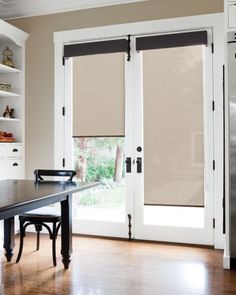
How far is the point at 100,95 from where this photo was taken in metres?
4.45

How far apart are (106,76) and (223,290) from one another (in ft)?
9.00

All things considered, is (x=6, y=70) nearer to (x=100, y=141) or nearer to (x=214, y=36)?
(x=100, y=141)

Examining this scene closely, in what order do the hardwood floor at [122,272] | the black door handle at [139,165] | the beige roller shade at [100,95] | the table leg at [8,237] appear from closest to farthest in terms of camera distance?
the hardwood floor at [122,272] < the table leg at [8,237] < the black door handle at [139,165] < the beige roller shade at [100,95]

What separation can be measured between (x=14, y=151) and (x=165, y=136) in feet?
6.27

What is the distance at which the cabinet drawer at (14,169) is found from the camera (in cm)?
445

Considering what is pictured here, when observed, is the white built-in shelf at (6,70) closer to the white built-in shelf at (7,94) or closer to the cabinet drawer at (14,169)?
the white built-in shelf at (7,94)

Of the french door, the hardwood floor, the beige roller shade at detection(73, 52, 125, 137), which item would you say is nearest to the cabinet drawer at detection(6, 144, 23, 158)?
the beige roller shade at detection(73, 52, 125, 137)

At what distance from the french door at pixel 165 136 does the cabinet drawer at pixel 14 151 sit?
95 cm

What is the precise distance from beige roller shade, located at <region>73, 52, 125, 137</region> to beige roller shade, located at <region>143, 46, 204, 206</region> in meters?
0.33

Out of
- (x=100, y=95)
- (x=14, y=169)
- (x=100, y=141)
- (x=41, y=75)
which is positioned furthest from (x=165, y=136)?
(x=14, y=169)

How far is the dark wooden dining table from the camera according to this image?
2.20m

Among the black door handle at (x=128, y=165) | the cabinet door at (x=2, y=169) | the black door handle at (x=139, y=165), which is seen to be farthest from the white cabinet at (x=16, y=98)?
the black door handle at (x=139, y=165)

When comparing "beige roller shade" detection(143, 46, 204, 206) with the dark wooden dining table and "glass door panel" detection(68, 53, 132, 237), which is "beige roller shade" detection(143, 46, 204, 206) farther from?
the dark wooden dining table

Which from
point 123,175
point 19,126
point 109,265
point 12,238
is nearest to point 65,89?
point 19,126
